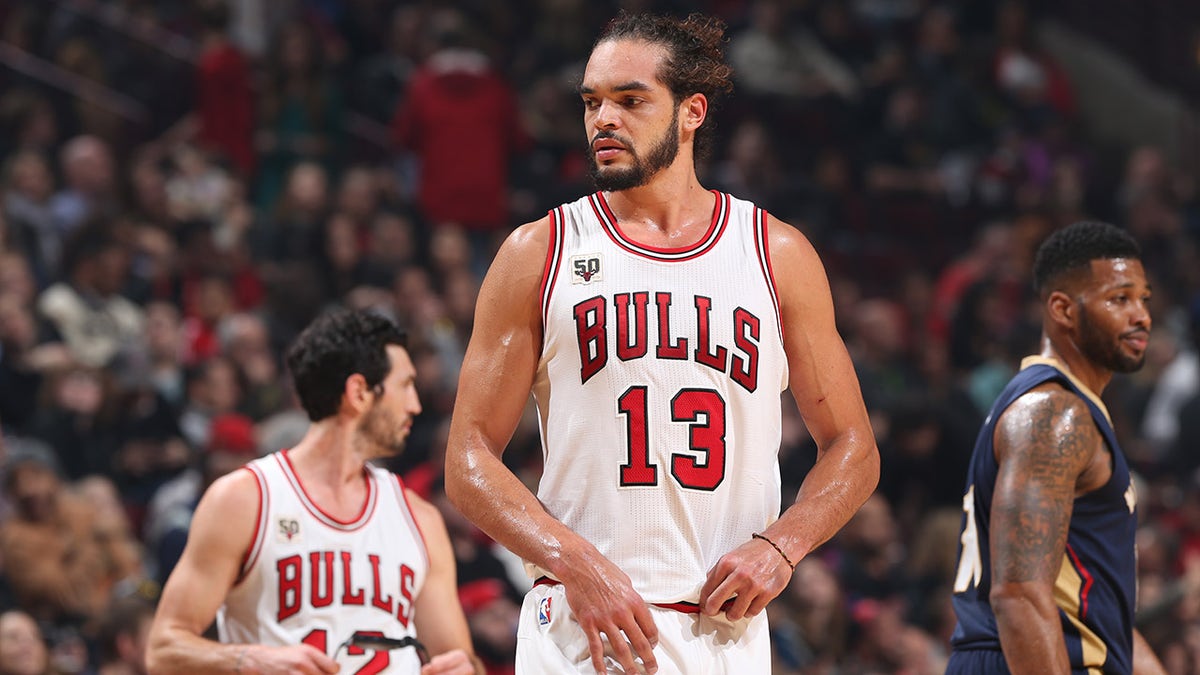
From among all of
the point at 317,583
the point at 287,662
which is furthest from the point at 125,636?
the point at 287,662

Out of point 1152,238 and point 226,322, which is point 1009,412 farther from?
point 1152,238

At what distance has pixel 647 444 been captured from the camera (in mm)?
3977

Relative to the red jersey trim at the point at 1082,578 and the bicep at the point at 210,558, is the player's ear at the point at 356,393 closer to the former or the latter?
the bicep at the point at 210,558

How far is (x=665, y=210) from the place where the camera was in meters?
4.21

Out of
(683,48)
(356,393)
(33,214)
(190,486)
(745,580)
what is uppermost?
(683,48)

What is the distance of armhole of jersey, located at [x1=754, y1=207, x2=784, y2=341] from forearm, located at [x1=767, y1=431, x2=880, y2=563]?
326mm

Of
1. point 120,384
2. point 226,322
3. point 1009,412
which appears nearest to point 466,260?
point 226,322

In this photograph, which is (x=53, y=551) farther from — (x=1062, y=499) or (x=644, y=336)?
(x=1062, y=499)

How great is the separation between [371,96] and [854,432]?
10630 millimetres

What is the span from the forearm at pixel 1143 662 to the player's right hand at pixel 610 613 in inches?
77.9

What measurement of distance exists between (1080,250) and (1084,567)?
962 mm

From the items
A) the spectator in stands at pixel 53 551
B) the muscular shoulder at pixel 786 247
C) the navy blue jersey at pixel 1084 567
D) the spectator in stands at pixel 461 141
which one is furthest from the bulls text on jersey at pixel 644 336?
the spectator in stands at pixel 461 141

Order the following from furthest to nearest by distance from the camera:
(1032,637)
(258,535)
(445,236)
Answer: (445,236) < (258,535) < (1032,637)

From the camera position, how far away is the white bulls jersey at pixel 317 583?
5.36 m
